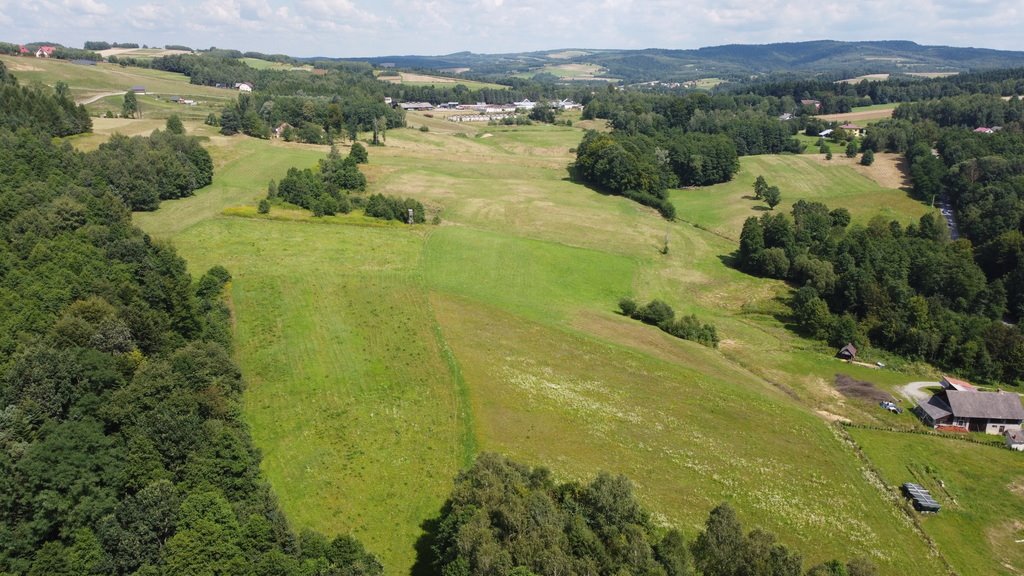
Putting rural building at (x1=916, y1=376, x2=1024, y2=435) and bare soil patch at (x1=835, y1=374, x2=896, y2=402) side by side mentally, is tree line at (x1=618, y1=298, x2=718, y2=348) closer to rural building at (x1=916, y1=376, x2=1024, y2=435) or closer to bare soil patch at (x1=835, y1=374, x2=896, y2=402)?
bare soil patch at (x1=835, y1=374, x2=896, y2=402)

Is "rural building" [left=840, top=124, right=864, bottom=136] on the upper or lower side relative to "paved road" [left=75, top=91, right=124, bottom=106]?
lower

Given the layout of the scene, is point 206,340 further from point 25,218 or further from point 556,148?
point 556,148

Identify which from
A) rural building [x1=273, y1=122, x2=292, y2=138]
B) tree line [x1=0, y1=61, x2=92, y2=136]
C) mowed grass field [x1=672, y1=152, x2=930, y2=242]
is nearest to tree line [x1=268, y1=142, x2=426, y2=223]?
tree line [x1=0, y1=61, x2=92, y2=136]

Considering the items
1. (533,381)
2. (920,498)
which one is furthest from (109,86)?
(920,498)

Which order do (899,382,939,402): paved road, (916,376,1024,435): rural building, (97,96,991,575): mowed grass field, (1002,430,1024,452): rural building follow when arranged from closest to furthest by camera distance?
(97,96,991,575): mowed grass field → (1002,430,1024,452): rural building → (916,376,1024,435): rural building → (899,382,939,402): paved road

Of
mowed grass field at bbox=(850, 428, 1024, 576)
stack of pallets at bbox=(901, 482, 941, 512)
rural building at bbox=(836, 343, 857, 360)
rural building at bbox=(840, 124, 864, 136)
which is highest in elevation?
rural building at bbox=(840, 124, 864, 136)

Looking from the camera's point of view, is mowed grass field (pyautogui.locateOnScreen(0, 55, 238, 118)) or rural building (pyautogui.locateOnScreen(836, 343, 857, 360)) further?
mowed grass field (pyautogui.locateOnScreen(0, 55, 238, 118))
